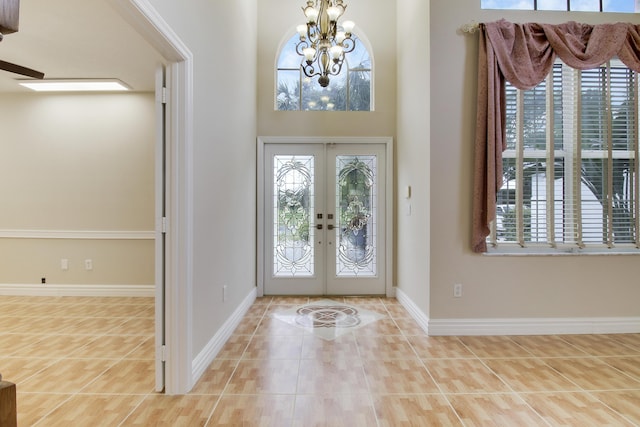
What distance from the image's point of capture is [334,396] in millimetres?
2311

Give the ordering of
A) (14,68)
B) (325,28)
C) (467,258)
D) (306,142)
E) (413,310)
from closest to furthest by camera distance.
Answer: (14,68)
(325,28)
(467,258)
(413,310)
(306,142)

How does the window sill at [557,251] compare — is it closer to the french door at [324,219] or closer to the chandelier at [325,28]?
the french door at [324,219]

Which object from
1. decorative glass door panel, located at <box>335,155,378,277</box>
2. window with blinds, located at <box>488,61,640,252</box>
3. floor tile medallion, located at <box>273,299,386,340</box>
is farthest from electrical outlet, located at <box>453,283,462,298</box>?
decorative glass door panel, located at <box>335,155,378,277</box>

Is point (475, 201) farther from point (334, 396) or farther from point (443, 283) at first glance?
point (334, 396)

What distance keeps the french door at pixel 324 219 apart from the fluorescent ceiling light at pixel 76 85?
208cm

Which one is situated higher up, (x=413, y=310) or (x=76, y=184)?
(x=76, y=184)

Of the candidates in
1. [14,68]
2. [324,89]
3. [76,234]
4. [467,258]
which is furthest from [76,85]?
[467,258]

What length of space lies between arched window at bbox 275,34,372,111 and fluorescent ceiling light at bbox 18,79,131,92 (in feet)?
6.81

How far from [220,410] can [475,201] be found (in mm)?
2714

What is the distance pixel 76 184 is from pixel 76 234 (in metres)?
0.69

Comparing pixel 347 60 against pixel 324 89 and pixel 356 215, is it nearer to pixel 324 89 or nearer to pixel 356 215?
pixel 324 89

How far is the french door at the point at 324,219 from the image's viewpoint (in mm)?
4832

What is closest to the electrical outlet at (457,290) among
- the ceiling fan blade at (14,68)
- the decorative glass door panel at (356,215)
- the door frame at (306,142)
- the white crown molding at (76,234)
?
the door frame at (306,142)

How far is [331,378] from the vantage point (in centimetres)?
255
